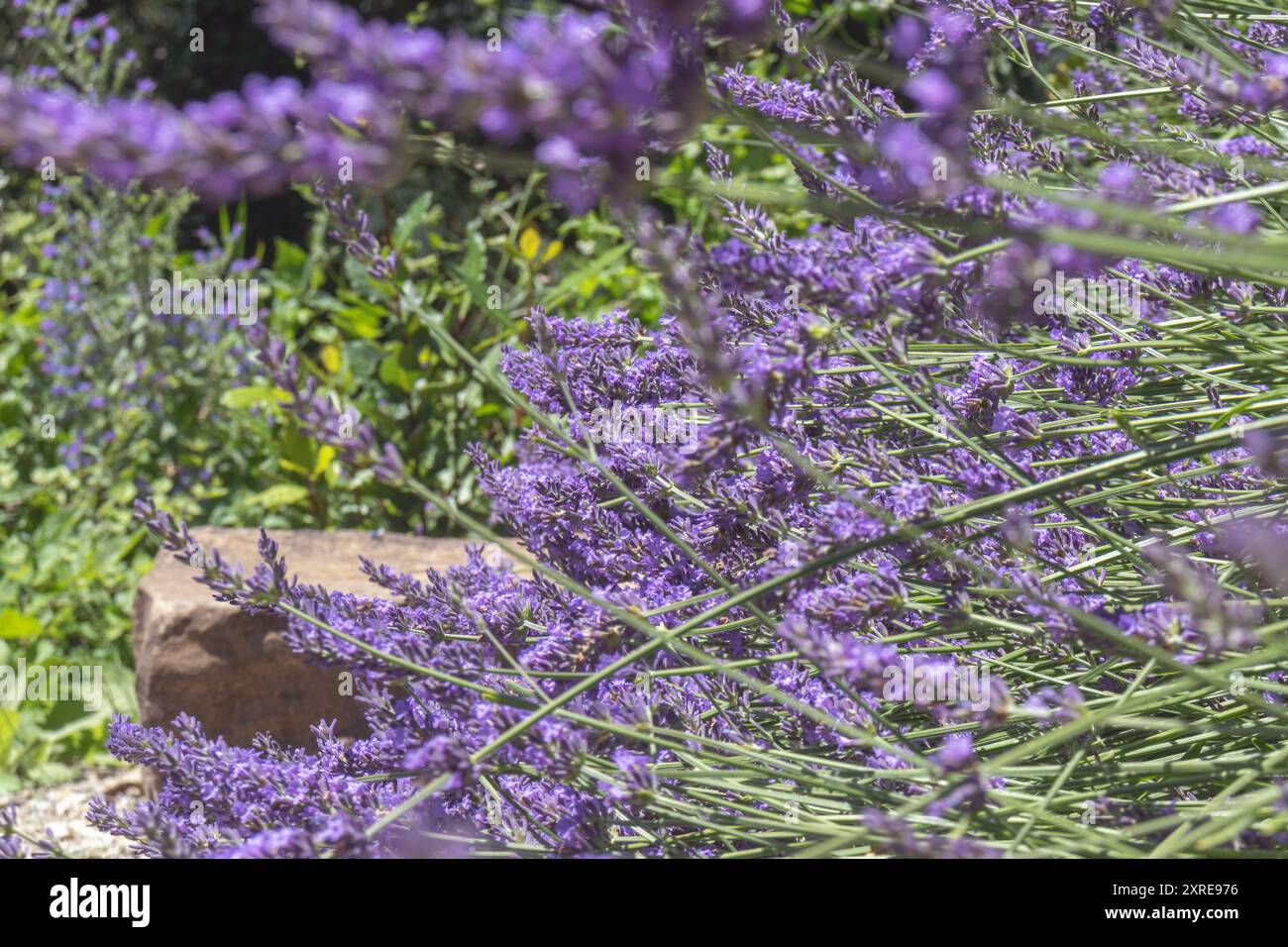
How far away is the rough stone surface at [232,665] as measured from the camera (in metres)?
2.81

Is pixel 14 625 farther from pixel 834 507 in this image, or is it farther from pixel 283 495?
pixel 834 507

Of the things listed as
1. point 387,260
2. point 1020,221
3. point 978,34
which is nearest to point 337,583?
point 387,260

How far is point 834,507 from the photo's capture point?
1127mm

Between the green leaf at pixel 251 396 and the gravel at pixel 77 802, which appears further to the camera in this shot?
the green leaf at pixel 251 396

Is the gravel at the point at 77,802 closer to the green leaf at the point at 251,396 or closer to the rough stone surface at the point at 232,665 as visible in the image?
the rough stone surface at the point at 232,665

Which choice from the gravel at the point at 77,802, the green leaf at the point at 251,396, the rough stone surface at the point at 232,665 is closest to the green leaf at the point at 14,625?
the gravel at the point at 77,802

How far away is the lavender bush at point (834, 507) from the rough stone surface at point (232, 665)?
1.29 meters

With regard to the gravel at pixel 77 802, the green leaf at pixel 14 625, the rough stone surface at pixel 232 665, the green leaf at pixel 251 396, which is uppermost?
the green leaf at pixel 251 396

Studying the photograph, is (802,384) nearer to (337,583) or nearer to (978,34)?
(978,34)

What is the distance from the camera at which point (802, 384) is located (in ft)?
3.31

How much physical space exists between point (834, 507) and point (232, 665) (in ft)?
6.96

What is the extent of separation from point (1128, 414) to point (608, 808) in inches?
29.6

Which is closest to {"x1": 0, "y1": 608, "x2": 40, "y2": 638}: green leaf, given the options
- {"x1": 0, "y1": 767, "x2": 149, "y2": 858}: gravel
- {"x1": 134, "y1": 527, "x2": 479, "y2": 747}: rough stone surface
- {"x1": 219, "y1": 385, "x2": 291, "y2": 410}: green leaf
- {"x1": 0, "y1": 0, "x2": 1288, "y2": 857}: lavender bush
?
{"x1": 0, "y1": 767, "x2": 149, "y2": 858}: gravel

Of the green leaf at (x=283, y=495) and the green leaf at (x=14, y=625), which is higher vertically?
the green leaf at (x=283, y=495)
